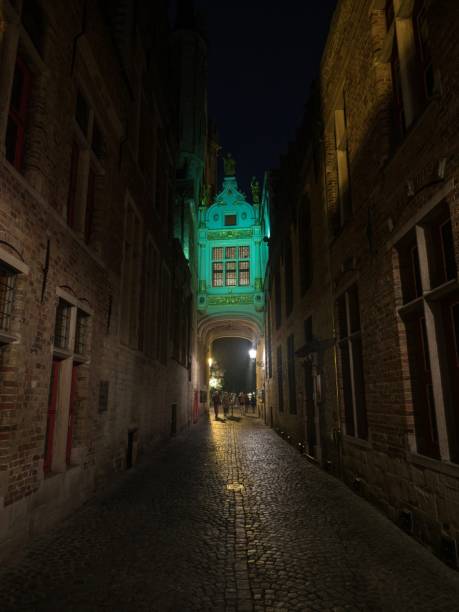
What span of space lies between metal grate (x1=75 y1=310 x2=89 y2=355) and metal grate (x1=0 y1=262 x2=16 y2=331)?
2038 mm

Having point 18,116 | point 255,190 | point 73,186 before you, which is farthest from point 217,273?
point 18,116

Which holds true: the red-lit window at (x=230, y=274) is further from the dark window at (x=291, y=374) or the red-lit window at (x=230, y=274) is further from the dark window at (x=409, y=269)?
the dark window at (x=409, y=269)

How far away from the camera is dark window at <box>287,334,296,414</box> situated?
523 inches

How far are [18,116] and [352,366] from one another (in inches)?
241

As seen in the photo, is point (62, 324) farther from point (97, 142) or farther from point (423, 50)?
point (423, 50)

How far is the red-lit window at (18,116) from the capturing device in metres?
4.69

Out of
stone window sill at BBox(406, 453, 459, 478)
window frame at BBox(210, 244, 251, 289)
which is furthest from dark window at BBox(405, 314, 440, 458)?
window frame at BBox(210, 244, 251, 289)

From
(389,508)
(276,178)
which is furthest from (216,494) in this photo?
(276,178)

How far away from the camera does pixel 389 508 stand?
520cm

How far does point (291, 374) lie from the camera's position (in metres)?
13.7

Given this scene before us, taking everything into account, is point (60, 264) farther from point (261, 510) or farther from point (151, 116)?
point (151, 116)

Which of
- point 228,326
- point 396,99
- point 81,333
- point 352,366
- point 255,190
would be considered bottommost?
point 352,366

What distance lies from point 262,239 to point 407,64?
21827 mm

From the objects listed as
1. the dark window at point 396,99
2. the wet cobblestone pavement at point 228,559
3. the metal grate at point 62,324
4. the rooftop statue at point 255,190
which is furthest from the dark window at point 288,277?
the rooftop statue at point 255,190
